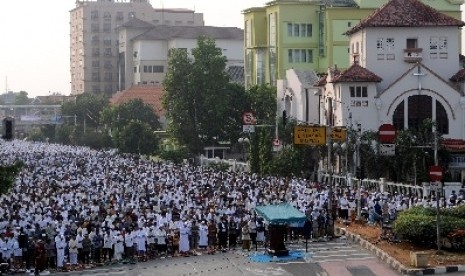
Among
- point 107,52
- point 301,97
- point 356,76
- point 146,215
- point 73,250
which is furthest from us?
point 107,52

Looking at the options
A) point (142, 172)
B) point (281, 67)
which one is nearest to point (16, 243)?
point (142, 172)

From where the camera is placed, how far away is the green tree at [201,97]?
257 feet

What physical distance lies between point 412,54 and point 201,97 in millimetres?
23139

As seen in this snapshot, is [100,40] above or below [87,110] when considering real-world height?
above

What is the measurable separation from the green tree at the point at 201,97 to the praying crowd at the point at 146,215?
97.2 feet

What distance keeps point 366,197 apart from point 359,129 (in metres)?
19.7

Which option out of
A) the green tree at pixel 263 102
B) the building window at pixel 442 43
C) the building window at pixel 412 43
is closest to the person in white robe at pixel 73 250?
the building window at pixel 412 43

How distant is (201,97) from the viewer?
7900 centimetres

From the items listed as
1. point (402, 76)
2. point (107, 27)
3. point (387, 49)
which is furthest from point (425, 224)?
point (107, 27)

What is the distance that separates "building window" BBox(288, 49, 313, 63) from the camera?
83.9 m

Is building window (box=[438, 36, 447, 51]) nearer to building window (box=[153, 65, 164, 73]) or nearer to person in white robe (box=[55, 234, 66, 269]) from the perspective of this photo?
person in white robe (box=[55, 234, 66, 269])

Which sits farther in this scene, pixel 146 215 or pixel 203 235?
pixel 146 215

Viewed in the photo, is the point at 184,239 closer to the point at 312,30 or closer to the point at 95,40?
the point at 312,30

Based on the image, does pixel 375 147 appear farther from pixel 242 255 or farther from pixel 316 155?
pixel 242 255
